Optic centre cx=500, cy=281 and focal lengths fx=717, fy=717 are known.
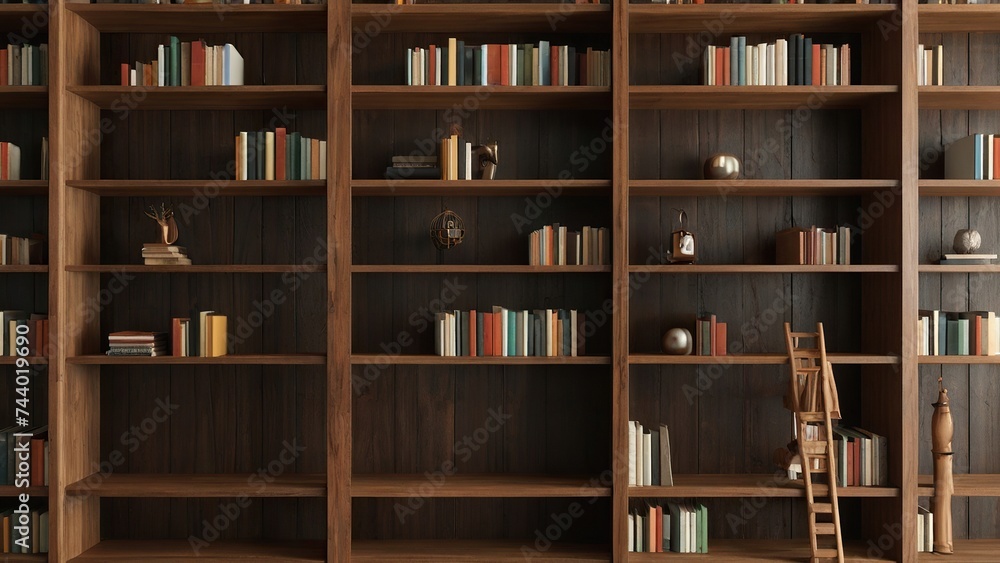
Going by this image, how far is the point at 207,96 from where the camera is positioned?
3596 millimetres

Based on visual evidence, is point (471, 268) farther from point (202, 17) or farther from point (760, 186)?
point (202, 17)

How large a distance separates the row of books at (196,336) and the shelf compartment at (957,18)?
3.74 m

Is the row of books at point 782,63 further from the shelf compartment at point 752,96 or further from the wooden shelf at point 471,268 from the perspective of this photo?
the wooden shelf at point 471,268

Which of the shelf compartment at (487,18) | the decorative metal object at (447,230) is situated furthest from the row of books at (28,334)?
the shelf compartment at (487,18)

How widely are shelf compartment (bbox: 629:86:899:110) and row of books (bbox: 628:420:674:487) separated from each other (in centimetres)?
161

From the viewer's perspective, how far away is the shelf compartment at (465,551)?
3496 mm

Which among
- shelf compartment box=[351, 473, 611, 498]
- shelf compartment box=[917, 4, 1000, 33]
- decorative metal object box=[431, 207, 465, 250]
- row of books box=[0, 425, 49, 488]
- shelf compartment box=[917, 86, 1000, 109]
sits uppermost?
shelf compartment box=[917, 4, 1000, 33]

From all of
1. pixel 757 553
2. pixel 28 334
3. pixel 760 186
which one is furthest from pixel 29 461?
pixel 760 186

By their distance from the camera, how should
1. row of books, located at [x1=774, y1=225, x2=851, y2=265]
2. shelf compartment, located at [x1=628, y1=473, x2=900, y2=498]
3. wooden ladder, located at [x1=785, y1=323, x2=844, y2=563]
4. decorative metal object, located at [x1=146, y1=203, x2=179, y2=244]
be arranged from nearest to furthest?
wooden ladder, located at [x1=785, y1=323, x2=844, y2=563]
shelf compartment, located at [x1=628, y1=473, x2=900, y2=498]
row of books, located at [x1=774, y1=225, x2=851, y2=265]
decorative metal object, located at [x1=146, y1=203, x2=179, y2=244]

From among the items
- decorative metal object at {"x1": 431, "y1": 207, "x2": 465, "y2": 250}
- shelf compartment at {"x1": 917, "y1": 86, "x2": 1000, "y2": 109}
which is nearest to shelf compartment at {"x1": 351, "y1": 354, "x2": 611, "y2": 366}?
decorative metal object at {"x1": 431, "y1": 207, "x2": 465, "y2": 250}

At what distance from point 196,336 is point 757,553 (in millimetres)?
2972

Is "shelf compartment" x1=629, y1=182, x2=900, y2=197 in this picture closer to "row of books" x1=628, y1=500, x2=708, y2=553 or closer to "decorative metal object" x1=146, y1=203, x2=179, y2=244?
"row of books" x1=628, y1=500, x2=708, y2=553

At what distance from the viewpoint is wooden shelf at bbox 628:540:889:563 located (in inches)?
136

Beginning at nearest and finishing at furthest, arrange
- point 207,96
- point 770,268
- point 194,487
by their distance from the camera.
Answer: point 770,268
point 194,487
point 207,96
